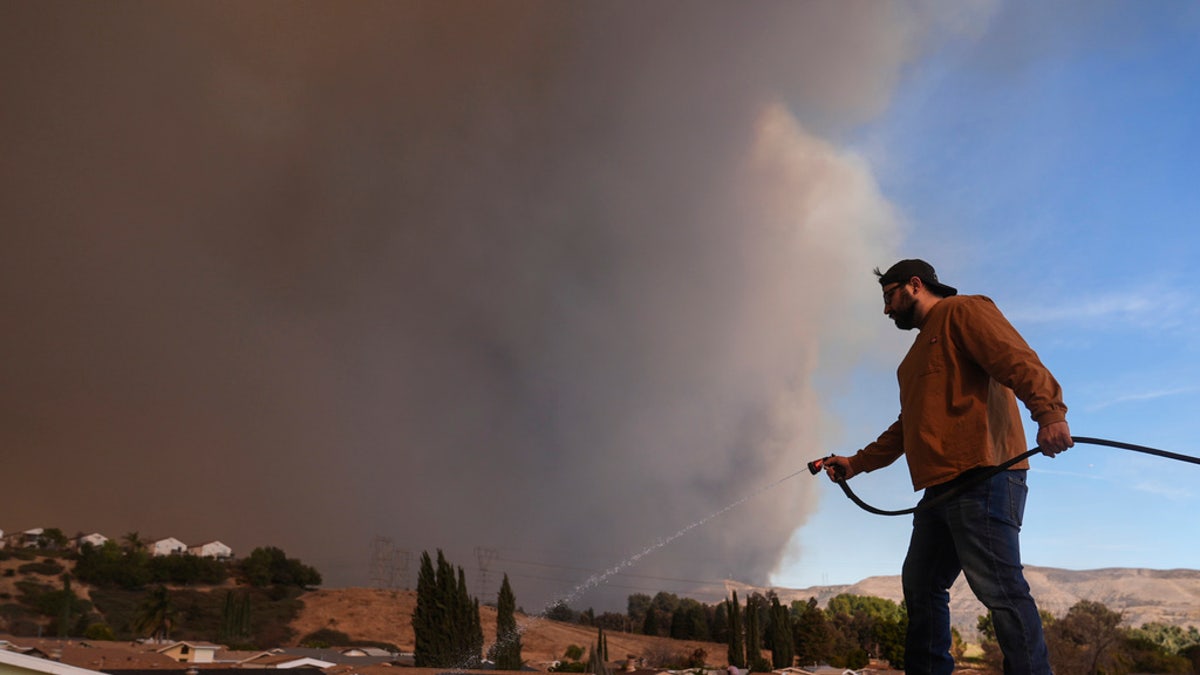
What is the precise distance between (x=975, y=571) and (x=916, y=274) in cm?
134

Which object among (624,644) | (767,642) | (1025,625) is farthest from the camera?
(624,644)

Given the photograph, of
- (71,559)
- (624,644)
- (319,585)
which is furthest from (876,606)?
(71,559)

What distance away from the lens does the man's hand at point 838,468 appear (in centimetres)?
436

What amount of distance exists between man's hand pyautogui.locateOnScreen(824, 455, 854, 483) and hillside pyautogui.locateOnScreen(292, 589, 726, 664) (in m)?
81.7

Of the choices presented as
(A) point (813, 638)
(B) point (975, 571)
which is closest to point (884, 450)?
(B) point (975, 571)

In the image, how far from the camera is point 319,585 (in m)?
114

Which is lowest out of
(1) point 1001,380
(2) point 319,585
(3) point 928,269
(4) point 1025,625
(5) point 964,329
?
(4) point 1025,625

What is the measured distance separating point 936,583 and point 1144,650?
71.1 metres

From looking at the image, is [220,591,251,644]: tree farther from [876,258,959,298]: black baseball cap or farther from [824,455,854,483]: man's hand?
[876,258,959,298]: black baseball cap

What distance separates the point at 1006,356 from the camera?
338 cm

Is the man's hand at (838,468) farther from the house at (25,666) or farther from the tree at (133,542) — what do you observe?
the tree at (133,542)

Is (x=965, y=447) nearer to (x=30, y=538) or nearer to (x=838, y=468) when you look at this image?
(x=838, y=468)

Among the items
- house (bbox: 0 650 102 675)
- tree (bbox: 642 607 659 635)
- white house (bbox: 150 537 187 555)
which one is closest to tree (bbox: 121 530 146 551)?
white house (bbox: 150 537 187 555)

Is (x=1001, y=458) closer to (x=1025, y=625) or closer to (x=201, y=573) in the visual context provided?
(x=1025, y=625)
